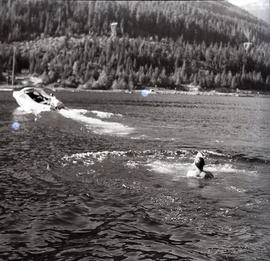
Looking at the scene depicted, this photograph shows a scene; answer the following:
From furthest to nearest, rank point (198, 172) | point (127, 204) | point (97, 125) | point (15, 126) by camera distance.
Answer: point (97, 125) → point (15, 126) → point (198, 172) → point (127, 204)

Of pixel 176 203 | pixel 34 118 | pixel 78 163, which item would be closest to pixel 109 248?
pixel 176 203

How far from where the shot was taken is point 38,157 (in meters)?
31.1

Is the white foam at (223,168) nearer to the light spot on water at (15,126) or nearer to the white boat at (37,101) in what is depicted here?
the light spot on water at (15,126)

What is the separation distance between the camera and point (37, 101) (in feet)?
232

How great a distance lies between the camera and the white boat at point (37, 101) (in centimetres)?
6694

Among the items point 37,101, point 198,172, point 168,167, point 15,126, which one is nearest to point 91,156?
point 168,167

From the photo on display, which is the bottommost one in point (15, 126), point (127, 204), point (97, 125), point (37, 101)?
point (15, 126)

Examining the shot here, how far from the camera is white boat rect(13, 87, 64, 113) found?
6694cm

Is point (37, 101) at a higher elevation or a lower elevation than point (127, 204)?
higher

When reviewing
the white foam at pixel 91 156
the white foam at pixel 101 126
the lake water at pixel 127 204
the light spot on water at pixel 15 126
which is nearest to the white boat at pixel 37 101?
the white foam at pixel 101 126

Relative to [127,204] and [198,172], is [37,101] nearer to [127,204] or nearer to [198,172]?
→ [198,172]

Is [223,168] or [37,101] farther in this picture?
[37,101]

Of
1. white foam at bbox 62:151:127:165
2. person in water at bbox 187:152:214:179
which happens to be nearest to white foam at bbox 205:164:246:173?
person in water at bbox 187:152:214:179

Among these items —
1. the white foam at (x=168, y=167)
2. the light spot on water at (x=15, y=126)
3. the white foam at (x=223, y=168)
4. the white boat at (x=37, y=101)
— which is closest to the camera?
the white foam at (x=168, y=167)
